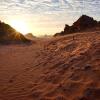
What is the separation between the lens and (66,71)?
7.36m

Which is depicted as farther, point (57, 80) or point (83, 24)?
point (83, 24)

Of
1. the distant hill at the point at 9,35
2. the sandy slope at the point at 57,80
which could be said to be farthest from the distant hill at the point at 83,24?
the sandy slope at the point at 57,80

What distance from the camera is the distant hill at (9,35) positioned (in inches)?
845

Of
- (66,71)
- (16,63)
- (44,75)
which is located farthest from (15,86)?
(16,63)

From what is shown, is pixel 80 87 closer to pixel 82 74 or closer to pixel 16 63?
pixel 82 74

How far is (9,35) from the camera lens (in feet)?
73.8

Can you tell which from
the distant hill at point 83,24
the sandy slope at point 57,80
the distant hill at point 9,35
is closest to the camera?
the sandy slope at point 57,80

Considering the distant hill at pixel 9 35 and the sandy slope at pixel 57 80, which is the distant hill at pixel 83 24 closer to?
the distant hill at pixel 9 35

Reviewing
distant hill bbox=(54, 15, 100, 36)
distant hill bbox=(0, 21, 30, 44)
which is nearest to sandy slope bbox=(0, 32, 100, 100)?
distant hill bbox=(0, 21, 30, 44)

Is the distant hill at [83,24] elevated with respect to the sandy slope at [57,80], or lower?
elevated

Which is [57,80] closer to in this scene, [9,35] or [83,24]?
[9,35]

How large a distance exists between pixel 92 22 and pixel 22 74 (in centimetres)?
2953

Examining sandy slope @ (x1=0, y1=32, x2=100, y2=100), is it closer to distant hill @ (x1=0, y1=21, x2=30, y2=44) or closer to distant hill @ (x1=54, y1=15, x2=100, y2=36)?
distant hill @ (x1=0, y1=21, x2=30, y2=44)

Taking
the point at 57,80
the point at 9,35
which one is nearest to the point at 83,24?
the point at 9,35
